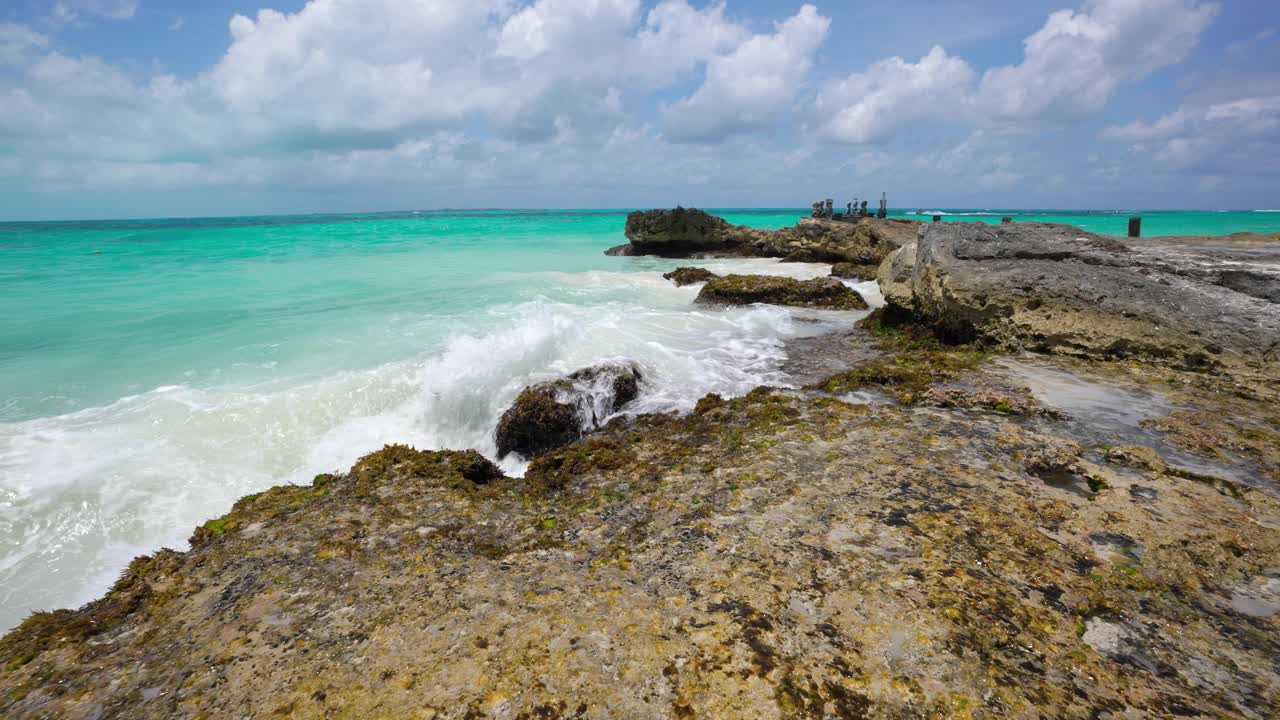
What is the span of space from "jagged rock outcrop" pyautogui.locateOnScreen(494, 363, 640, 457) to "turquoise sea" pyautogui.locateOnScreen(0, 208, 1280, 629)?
286 millimetres

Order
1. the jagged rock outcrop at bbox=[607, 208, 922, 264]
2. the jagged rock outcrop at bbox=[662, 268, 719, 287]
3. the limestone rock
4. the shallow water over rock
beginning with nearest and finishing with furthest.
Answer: the shallow water over rock → the jagged rock outcrop at bbox=[662, 268, 719, 287] → the jagged rock outcrop at bbox=[607, 208, 922, 264] → the limestone rock

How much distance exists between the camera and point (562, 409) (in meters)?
6.62

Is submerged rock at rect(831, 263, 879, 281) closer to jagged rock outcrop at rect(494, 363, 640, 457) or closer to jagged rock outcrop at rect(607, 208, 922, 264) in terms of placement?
jagged rock outcrop at rect(607, 208, 922, 264)

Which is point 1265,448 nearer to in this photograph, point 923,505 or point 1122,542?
point 1122,542

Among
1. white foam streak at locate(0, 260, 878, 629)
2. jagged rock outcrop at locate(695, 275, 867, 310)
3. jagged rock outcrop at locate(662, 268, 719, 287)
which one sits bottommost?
white foam streak at locate(0, 260, 878, 629)

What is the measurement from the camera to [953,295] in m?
8.53

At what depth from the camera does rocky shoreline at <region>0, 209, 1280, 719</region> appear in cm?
234

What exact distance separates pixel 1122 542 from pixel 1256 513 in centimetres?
119

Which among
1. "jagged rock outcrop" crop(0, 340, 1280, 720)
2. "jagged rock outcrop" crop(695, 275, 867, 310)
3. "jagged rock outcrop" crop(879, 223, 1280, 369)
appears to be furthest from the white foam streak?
"jagged rock outcrop" crop(879, 223, 1280, 369)

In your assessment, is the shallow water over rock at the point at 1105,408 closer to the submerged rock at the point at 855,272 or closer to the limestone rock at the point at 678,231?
the submerged rock at the point at 855,272

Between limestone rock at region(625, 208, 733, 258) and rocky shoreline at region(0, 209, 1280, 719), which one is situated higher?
limestone rock at region(625, 208, 733, 258)

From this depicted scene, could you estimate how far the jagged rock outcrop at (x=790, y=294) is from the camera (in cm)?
1364

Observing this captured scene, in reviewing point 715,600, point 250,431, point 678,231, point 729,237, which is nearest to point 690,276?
point 678,231

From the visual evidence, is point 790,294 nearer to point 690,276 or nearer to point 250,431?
point 690,276
